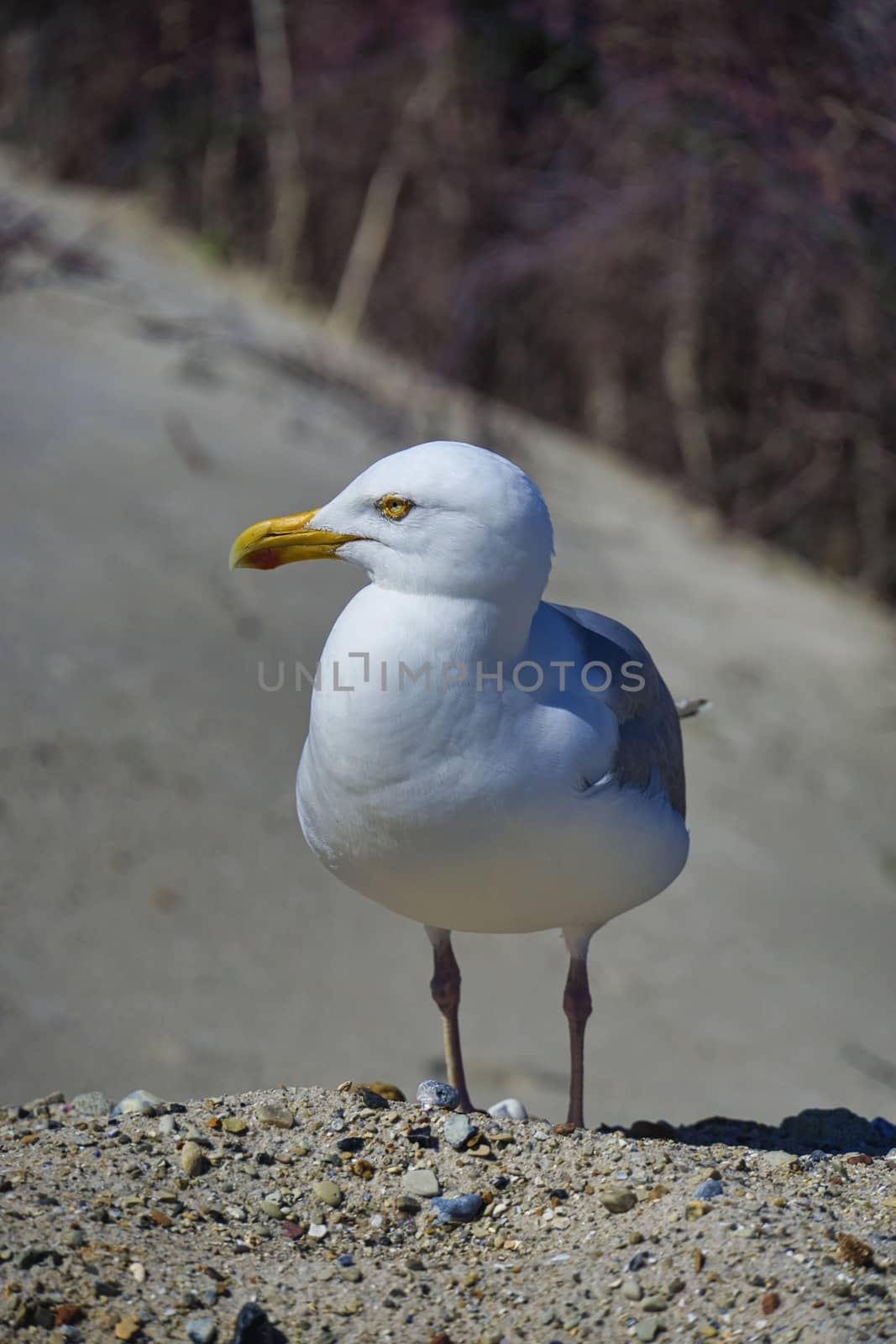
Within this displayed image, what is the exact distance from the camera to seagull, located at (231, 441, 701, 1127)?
9.10ft

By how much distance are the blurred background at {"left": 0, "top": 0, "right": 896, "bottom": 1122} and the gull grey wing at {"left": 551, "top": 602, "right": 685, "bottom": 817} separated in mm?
2377

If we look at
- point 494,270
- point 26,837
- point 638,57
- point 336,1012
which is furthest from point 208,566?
point 494,270

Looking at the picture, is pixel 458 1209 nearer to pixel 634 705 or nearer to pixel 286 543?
pixel 634 705

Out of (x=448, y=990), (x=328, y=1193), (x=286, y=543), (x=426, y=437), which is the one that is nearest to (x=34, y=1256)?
(x=328, y=1193)

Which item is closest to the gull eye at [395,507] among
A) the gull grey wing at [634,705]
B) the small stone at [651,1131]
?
the gull grey wing at [634,705]

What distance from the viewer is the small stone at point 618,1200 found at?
2.71 meters

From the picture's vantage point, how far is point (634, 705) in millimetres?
3295

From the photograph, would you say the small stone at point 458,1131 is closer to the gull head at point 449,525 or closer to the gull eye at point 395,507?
the gull head at point 449,525

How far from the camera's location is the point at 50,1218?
2.56 metres

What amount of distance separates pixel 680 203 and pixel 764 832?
6.46 m

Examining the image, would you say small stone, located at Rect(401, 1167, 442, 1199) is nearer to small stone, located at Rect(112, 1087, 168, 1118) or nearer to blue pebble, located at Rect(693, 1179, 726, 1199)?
blue pebble, located at Rect(693, 1179, 726, 1199)

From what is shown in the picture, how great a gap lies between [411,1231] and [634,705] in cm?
120

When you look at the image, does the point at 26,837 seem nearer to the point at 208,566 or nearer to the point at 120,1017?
the point at 120,1017

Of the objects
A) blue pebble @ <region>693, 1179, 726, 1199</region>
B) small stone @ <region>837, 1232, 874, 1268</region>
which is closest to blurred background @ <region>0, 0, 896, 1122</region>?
blue pebble @ <region>693, 1179, 726, 1199</region>
